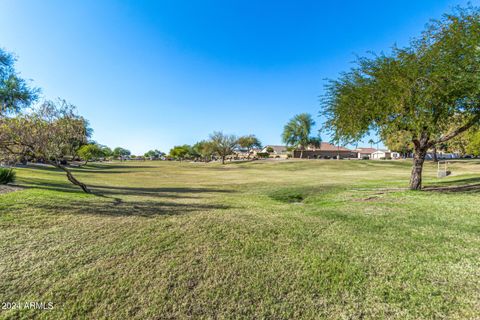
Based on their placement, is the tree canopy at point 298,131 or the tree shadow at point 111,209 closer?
the tree shadow at point 111,209

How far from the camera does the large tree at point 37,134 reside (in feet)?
27.5

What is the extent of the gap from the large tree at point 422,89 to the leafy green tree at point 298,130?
62320mm

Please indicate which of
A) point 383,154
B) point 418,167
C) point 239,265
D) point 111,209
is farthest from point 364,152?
point 239,265

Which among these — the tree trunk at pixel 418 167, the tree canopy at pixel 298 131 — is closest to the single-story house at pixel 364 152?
the tree canopy at pixel 298 131

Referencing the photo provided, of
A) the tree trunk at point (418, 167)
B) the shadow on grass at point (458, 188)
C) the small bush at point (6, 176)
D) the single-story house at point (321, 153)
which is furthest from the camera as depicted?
the single-story house at point (321, 153)

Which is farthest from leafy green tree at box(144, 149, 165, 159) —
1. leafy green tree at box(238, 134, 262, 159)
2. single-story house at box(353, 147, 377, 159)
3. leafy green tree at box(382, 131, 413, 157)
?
leafy green tree at box(382, 131, 413, 157)

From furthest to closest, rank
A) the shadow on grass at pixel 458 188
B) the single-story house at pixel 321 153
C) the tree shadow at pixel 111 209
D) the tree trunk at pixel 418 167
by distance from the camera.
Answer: the single-story house at pixel 321 153 < the tree trunk at pixel 418 167 < the shadow on grass at pixel 458 188 < the tree shadow at pixel 111 209

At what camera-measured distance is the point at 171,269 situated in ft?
13.3

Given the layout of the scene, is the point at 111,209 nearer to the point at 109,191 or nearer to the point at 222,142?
the point at 109,191

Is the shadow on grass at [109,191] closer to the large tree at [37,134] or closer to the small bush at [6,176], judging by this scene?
the small bush at [6,176]

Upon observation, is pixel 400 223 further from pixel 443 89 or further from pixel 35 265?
pixel 35 265

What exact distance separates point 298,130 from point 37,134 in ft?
233

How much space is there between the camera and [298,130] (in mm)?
73688

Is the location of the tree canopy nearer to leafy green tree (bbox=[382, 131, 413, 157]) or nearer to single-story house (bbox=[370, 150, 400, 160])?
leafy green tree (bbox=[382, 131, 413, 157])
